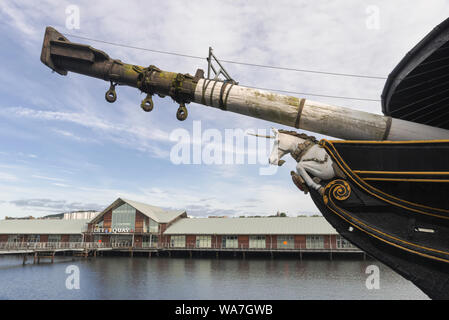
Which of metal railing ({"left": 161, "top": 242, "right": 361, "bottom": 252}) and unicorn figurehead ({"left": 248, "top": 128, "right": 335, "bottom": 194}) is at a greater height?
unicorn figurehead ({"left": 248, "top": 128, "right": 335, "bottom": 194})

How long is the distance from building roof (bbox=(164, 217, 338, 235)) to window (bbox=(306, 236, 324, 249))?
1.11 m

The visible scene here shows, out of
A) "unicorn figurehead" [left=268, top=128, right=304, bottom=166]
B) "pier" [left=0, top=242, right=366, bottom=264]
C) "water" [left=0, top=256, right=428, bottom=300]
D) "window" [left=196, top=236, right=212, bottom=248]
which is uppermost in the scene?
"unicorn figurehead" [left=268, top=128, right=304, bottom=166]

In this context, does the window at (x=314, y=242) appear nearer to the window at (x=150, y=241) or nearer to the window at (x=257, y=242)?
the window at (x=257, y=242)

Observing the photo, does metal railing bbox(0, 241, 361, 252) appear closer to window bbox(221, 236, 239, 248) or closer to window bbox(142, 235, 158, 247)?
window bbox(142, 235, 158, 247)

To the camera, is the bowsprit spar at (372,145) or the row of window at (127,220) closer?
the bowsprit spar at (372,145)

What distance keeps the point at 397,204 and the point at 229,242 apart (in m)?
41.6

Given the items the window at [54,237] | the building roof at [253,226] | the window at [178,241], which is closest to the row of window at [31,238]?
the window at [54,237]

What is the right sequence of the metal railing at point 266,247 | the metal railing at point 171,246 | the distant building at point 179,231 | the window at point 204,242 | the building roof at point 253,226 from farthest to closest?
the window at point 204,242 → the building roof at point 253,226 → the distant building at point 179,231 → the metal railing at point 171,246 → the metal railing at point 266,247

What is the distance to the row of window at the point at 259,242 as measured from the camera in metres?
42.2

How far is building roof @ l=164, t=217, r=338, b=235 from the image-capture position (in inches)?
1699

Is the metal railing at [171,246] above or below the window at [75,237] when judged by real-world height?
below

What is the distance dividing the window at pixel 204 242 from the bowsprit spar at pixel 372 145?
41.5 metres

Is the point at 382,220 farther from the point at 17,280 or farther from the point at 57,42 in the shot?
the point at 17,280

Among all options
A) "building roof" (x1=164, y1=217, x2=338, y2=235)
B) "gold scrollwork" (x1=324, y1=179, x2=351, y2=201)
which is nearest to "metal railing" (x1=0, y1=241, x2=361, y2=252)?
"building roof" (x1=164, y1=217, x2=338, y2=235)
